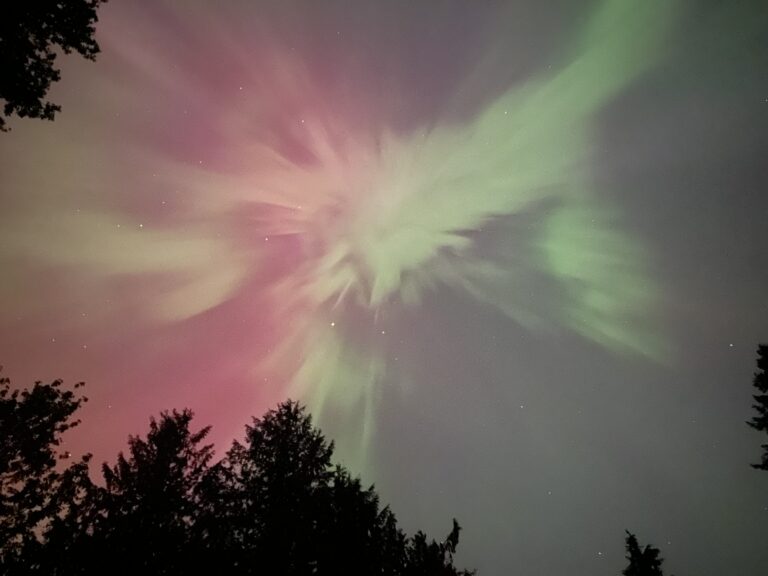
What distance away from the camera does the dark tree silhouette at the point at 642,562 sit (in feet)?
83.4

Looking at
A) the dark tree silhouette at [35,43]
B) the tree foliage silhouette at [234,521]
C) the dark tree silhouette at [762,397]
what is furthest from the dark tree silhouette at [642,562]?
the dark tree silhouette at [35,43]

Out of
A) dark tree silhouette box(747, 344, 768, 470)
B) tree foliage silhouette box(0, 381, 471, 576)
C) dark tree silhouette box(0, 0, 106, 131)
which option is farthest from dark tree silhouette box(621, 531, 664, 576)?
dark tree silhouette box(0, 0, 106, 131)

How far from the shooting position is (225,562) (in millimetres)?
9531

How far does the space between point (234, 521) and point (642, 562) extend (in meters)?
27.9

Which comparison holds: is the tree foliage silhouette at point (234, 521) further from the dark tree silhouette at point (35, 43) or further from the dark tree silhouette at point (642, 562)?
the dark tree silhouette at point (642, 562)

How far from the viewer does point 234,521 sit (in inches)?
434

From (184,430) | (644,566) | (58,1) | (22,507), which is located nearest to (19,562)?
(184,430)

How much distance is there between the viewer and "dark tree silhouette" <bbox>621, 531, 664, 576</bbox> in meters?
25.4

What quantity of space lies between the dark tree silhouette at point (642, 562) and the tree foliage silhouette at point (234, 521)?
75.1ft

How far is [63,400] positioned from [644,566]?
34605 mm

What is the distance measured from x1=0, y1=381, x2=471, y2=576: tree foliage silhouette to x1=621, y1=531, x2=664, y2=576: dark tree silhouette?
2288 centimetres

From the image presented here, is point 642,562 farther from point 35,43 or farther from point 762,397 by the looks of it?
point 35,43

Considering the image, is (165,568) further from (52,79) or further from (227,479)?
(52,79)

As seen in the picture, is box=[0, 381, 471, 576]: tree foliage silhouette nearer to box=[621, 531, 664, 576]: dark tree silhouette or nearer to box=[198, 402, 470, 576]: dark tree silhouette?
box=[198, 402, 470, 576]: dark tree silhouette
